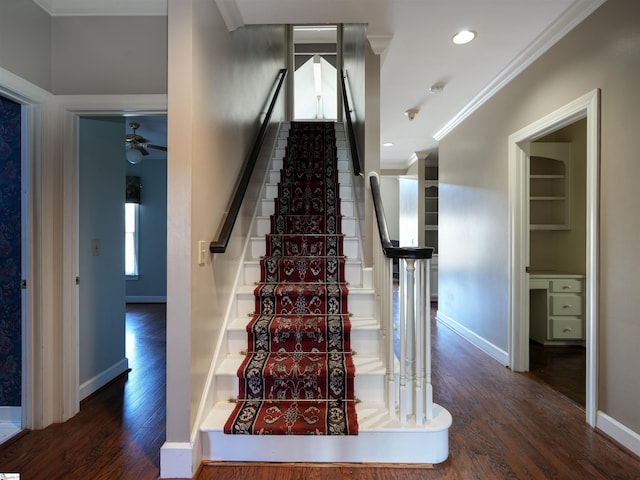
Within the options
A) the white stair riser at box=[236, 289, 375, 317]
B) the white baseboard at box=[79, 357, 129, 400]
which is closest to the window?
the white baseboard at box=[79, 357, 129, 400]

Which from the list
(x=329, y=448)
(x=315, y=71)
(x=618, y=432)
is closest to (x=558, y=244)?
(x=618, y=432)

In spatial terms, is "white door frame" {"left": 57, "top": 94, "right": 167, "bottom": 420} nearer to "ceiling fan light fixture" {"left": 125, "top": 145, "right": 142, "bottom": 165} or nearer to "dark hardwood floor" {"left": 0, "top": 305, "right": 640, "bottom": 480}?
"dark hardwood floor" {"left": 0, "top": 305, "right": 640, "bottom": 480}

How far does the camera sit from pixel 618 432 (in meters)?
1.92

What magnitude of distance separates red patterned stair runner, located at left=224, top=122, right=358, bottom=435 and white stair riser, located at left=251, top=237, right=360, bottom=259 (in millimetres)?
52

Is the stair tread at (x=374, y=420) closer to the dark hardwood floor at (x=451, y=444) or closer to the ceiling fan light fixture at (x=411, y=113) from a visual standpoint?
the dark hardwood floor at (x=451, y=444)

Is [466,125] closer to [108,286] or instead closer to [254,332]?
[254,332]

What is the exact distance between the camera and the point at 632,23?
73.0 inches

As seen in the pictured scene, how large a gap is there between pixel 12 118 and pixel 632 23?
3.63 meters

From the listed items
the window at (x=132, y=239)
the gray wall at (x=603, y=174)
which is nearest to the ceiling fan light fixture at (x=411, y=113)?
the gray wall at (x=603, y=174)

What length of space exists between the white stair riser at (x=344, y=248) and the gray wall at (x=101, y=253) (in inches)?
45.4

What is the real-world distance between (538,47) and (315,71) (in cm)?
478

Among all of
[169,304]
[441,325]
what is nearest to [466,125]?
[441,325]

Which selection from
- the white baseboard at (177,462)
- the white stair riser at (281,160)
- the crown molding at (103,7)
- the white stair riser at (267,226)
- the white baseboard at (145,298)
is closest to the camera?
the white baseboard at (177,462)

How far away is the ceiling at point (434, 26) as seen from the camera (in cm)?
213
